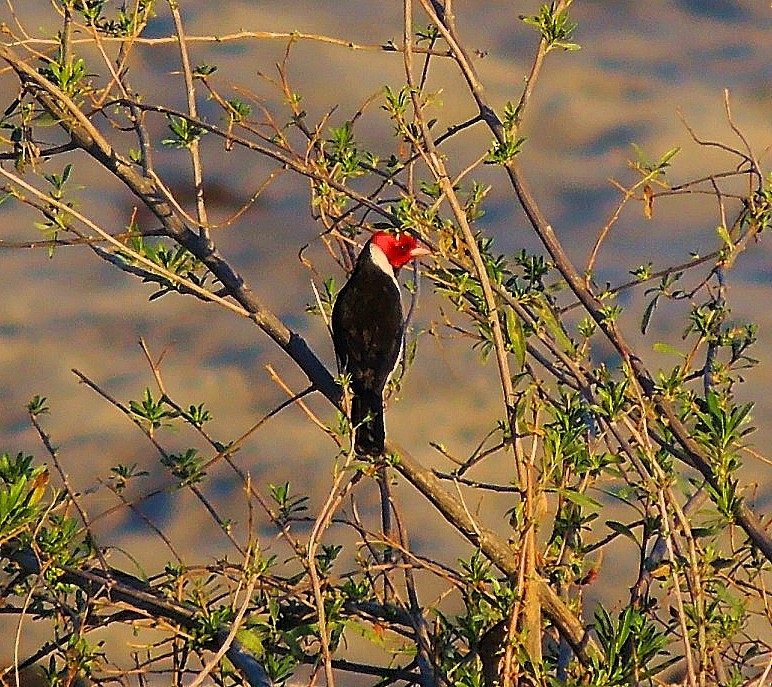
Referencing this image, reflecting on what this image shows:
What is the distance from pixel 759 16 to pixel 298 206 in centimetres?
292

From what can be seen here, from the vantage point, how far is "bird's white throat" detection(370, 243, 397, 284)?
4.40m

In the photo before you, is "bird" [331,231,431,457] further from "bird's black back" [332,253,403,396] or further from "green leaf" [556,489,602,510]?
"green leaf" [556,489,602,510]

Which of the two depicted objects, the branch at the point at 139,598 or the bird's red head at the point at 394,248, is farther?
the bird's red head at the point at 394,248

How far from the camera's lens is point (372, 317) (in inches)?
169

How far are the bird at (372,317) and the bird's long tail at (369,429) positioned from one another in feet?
0.39

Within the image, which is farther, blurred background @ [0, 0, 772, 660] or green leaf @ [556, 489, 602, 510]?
blurred background @ [0, 0, 772, 660]

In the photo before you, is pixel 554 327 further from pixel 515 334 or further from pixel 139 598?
pixel 139 598

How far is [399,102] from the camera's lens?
279 cm

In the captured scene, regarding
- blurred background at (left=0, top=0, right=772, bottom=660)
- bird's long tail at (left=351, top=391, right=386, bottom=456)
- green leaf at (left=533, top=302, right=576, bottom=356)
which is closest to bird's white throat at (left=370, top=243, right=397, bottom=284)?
bird's long tail at (left=351, top=391, right=386, bottom=456)

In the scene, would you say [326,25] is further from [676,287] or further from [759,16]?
[676,287]

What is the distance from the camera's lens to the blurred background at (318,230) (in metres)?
6.11

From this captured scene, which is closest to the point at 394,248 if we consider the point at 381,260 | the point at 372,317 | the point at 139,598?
the point at 381,260

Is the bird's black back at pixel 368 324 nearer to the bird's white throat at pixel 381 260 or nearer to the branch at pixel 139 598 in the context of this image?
the bird's white throat at pixel 381 260

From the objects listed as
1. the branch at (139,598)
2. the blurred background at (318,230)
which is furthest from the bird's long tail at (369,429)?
the blurred background at (318,230)
